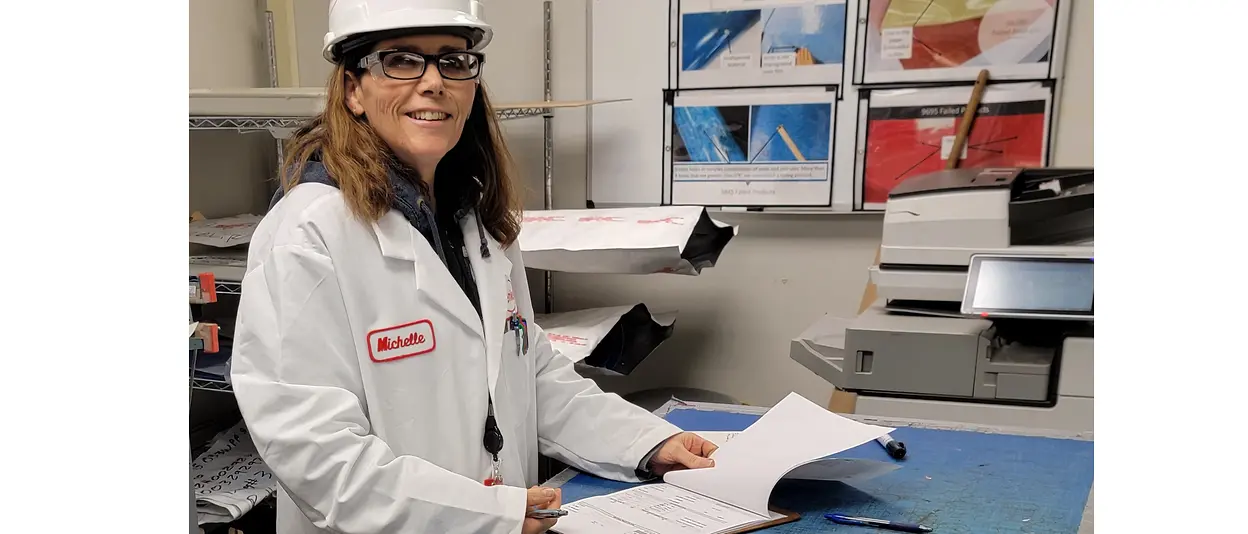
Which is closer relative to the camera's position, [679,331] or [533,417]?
[533,417]

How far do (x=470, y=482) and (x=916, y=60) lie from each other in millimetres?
1775

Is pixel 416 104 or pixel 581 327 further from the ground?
pixel 416 104

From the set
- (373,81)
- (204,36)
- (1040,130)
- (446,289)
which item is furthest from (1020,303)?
(204,36)

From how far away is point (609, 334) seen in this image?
2254 mm

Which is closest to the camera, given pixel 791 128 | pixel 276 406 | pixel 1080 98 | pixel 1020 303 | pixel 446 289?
pixel 276 406

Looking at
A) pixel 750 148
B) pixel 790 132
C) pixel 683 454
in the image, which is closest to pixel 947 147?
pixel 790 132

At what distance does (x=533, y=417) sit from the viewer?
1.30m

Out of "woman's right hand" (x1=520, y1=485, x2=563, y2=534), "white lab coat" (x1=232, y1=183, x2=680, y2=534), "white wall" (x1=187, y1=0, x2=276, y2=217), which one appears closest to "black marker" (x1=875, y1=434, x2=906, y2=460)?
"white lab coat" (x1=232, y1=183, x2=680, y2=534)

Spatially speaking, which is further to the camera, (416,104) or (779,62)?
(779,62)

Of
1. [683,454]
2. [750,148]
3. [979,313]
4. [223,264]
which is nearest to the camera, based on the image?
[683,454]

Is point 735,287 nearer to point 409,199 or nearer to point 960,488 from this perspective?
point 960,488

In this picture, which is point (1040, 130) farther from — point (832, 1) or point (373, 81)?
point (373, 81)

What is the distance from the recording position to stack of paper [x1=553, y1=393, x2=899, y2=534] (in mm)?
1063

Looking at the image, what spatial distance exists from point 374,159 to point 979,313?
3.41 ft
